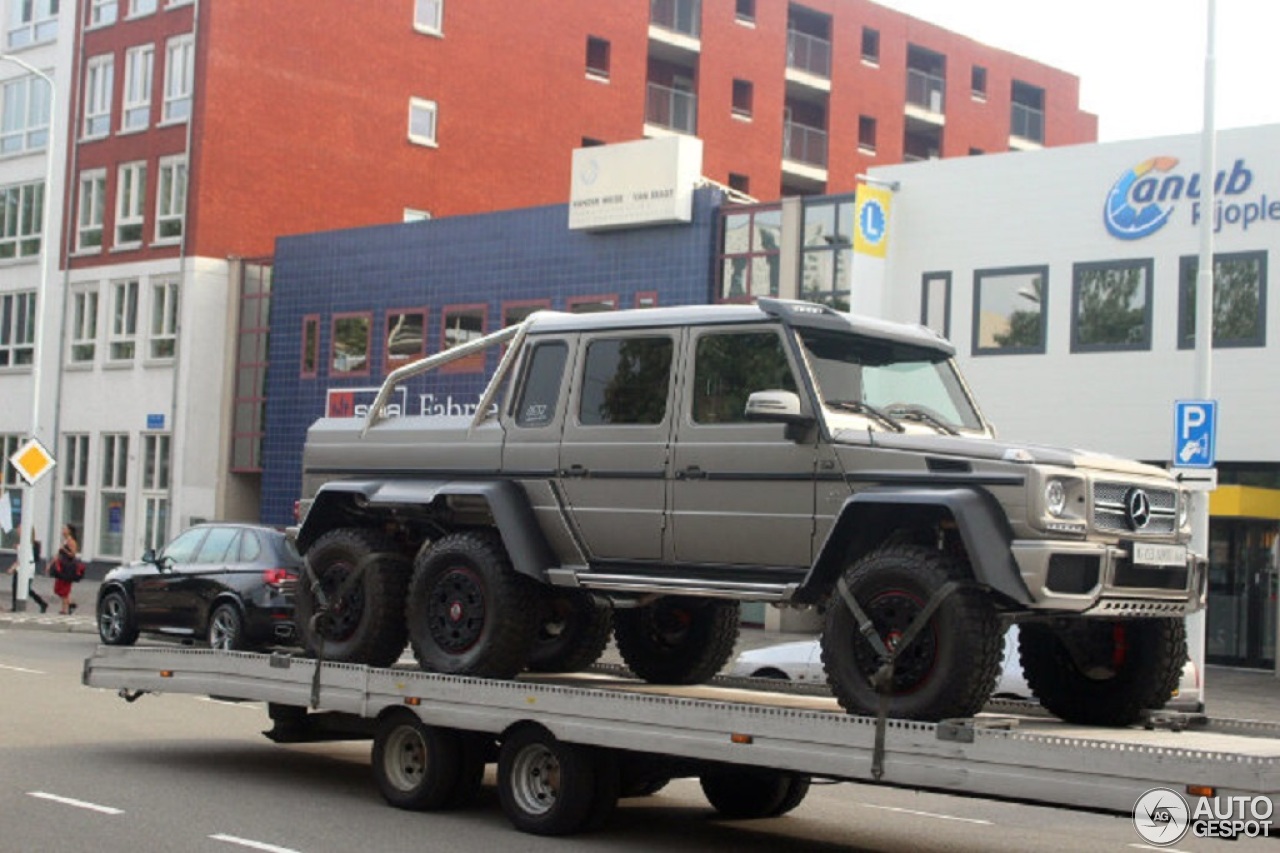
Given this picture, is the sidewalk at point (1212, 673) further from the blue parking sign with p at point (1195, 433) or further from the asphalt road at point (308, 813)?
the asphalt road at point (308, 813)

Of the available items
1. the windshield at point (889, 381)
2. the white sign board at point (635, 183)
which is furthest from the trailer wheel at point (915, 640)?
the white sign board at point (635, 183)

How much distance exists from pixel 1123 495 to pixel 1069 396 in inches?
790

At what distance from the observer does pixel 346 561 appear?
11703 millimetres

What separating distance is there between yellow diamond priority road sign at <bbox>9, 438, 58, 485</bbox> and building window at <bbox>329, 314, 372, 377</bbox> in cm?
878

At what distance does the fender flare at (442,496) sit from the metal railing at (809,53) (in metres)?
47.3

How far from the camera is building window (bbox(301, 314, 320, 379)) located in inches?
1641

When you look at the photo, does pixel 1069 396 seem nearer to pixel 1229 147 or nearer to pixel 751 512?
pixel 1229 147

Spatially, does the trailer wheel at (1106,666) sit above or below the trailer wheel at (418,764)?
above

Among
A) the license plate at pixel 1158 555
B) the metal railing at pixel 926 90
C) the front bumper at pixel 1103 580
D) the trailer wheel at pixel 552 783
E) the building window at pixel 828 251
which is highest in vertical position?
the metal railing at pixel 926 90

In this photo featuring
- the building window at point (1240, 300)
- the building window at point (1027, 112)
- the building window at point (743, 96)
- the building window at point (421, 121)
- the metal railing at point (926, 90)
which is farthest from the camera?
the building window at point (1027, 112)

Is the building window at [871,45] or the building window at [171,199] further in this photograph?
the building window at [871,45]

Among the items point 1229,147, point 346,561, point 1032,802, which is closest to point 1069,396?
point 1229,147

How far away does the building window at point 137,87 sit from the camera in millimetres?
45562

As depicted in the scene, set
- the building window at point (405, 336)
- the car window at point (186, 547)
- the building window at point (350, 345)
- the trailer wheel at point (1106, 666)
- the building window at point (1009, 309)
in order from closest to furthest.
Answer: the trailer wheel at point (1106, 666)
the car window at point (186, 547)
the building window at point (1009, 309)
the building window at point (405, 336)
the building window at point (350, 345)
